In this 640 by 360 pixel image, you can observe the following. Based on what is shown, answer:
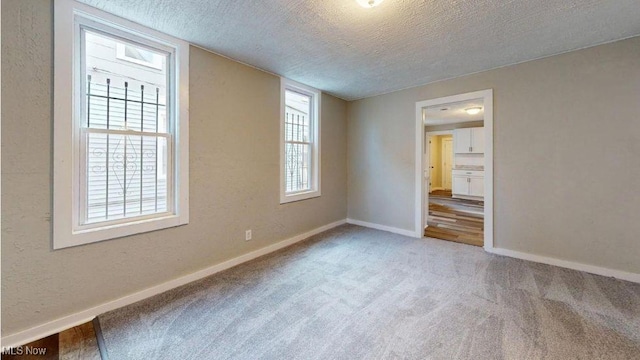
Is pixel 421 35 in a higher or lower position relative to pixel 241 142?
higher

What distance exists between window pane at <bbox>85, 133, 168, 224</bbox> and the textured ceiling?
1018 mm

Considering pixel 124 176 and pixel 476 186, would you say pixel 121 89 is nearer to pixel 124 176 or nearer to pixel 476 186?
pixel 124 176

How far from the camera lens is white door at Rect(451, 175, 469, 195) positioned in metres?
7.27

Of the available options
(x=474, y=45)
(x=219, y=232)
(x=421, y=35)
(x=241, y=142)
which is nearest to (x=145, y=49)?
(x=241, y=142)

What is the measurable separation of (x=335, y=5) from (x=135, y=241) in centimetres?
250

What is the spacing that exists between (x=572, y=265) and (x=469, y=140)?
16.7 ft

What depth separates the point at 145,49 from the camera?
87.0 inches

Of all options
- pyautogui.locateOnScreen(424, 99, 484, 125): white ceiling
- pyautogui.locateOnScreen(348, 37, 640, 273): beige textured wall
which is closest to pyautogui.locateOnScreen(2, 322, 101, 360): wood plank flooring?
pyautogui.locateOnScreen(348, 37, 640, 273): beige textured wall

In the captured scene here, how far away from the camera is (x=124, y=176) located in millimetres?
2137

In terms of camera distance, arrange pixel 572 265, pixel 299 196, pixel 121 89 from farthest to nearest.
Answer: pixel 299 196
pixel 572 265
pixel 121 89

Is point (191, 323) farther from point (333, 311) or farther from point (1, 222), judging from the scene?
point (1, 222)

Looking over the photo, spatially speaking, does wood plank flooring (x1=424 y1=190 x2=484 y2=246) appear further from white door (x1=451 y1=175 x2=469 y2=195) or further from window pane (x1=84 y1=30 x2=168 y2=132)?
window pane (x1=84 y1=30 x2=168 y2=132)

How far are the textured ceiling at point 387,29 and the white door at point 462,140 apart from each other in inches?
180
